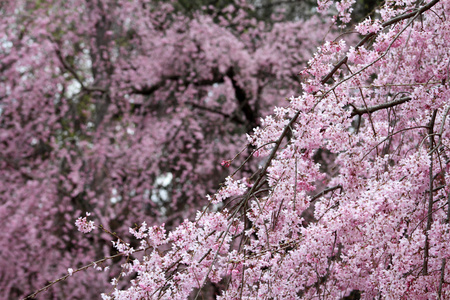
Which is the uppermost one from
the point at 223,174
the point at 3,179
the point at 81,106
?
the point at 81,106

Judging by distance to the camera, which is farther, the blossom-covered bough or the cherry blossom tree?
the cherry blossom tree

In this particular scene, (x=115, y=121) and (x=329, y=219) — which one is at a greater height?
(x=115, y=121)

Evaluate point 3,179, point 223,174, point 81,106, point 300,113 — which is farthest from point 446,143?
point 81,106

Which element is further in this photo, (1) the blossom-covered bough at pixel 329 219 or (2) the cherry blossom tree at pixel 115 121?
(2) the cherry blossom tree at pixel 115 121

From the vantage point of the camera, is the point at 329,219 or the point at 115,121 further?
the point at 115,121

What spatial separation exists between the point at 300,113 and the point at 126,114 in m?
6.17

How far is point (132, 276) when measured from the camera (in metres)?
7.53

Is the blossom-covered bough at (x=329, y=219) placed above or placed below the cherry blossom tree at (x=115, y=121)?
below

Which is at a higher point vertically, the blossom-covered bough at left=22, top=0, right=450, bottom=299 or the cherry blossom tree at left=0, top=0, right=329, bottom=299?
the cherry blossom tree at left=0, top=0, right=329, bottom=299

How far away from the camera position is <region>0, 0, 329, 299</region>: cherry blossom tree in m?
6.99

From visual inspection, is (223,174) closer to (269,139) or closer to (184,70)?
(184,70)

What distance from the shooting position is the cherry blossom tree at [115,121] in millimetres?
6988

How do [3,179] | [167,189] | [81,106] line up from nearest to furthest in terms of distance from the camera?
1. [3,179]
2. [167,189]
3. [81,106]

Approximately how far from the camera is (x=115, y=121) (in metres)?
7.98
